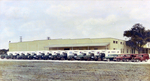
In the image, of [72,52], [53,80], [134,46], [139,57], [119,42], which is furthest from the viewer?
[134,46]

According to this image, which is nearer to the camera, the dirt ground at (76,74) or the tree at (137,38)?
the dirt ground at (76,74)

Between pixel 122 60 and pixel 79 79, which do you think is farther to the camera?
pixel 122 60

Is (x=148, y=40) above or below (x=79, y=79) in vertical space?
above

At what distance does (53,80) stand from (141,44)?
52392 millimetres

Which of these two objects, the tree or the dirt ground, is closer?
the dirt ground

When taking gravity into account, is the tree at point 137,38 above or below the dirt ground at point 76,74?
above

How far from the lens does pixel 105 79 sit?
1570cm

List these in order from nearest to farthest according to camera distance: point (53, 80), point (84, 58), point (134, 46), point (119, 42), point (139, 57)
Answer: point (53, 80), point (139, 57), point (84, 58), point (119, 42), point (134, 46)

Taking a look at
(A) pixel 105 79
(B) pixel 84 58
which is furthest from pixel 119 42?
(A) pixel 105 79

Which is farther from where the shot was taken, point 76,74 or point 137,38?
point 137,38

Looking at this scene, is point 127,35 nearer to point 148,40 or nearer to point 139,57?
point 148,40

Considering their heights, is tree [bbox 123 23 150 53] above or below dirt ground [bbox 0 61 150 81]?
above

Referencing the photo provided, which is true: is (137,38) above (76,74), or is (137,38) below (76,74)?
above

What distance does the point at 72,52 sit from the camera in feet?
163
